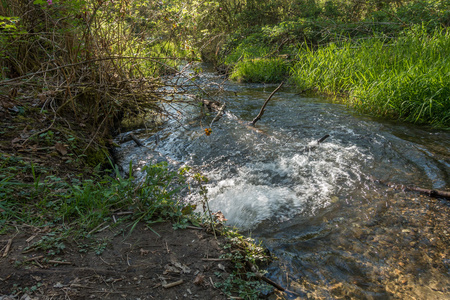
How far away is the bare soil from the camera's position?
5.39 ft

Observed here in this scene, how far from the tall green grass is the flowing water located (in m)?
0.40

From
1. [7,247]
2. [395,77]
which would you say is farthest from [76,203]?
[395,77]

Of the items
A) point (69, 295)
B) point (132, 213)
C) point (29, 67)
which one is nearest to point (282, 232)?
point (132, 213)

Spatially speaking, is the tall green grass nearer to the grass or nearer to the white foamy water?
the white foamy water

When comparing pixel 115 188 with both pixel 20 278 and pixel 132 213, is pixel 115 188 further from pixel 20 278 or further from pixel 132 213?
pixel 20 278

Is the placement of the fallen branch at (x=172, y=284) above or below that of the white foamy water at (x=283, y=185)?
above

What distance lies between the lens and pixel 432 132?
4910mm

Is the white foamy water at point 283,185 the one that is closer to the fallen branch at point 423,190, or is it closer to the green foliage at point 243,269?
the fallen branch at point 423,190

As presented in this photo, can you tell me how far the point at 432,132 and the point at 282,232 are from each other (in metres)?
3.78

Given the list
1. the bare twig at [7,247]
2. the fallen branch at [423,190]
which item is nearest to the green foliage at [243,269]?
the bare twig at [7,247]

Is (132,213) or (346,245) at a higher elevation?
(132,213)

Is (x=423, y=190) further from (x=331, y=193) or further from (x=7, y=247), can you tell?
(x=7, y=247)

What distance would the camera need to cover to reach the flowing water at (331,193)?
2232 mm

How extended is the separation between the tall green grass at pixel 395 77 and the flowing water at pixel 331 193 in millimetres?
402
